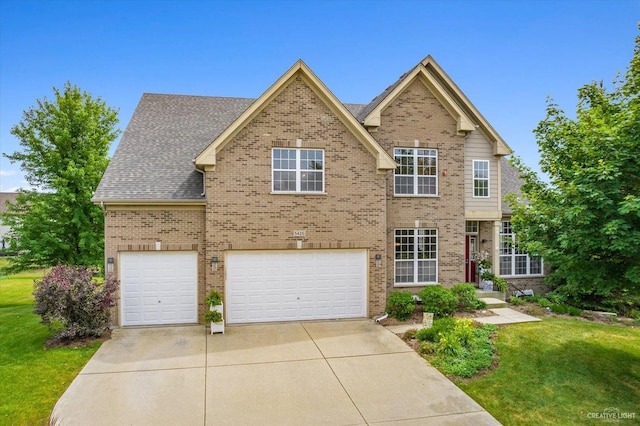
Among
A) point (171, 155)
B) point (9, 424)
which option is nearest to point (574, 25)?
point (171, 155)

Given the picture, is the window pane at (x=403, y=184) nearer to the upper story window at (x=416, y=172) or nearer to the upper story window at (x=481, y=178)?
the upper story window at (x=416, y=172)

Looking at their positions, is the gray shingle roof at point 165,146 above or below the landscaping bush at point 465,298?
above

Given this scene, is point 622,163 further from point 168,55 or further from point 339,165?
point 168,55

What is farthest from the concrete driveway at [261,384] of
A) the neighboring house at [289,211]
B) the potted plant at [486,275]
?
the potted plant at [486,275]

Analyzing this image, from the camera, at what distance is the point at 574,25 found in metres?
14.5

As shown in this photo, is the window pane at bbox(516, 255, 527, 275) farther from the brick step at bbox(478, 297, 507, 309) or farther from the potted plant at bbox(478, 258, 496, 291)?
the brick step at bbox(478, 297, 507, 309)

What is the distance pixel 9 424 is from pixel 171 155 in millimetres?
10142

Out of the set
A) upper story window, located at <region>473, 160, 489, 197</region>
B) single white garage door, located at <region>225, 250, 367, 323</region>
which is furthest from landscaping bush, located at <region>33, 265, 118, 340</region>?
upper story window, located at <region>473, 160, 489, 197</region>

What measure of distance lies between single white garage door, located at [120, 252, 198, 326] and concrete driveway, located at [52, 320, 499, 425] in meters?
→ 1.04

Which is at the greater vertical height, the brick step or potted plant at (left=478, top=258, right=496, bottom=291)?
potted plant at (left=478, top=258, right=496, bottom=291)

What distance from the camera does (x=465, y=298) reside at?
1401 centimetres

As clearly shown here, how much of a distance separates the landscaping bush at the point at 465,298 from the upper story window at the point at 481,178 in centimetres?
440

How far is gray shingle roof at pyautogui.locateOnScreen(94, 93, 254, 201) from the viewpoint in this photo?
12602mm

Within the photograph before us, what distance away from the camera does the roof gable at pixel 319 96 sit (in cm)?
1214
